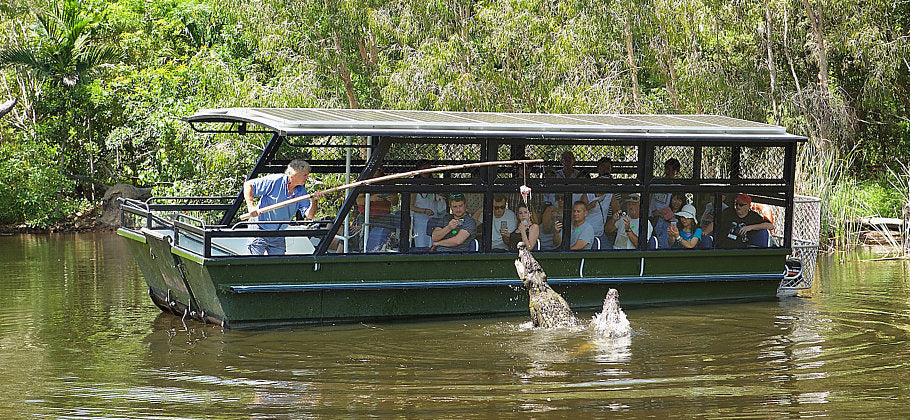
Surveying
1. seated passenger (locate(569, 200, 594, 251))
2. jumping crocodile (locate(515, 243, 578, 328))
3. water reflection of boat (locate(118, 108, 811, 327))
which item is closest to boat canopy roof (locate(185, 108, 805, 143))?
water reflection of boat (locate(118, 108, 811, 327))

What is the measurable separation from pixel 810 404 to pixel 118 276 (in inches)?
409

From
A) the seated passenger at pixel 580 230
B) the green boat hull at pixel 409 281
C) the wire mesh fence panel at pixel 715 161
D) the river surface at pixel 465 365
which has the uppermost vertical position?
the wire mesh fence panel at pixel 715 161

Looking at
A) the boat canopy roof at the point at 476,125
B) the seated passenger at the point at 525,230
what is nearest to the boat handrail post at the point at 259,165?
the boat canopy roof at the point at 476,125

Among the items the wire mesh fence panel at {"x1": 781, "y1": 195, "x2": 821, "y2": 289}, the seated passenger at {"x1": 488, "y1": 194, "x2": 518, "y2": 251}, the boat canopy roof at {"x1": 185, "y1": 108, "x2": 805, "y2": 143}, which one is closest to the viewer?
the boat canopy roof at {"x1": 185, "y1": 108, "x2": 805, "y2": 143}

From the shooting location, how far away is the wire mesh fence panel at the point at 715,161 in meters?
12.8

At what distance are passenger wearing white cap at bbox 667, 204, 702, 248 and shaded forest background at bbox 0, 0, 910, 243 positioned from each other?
7.14 m

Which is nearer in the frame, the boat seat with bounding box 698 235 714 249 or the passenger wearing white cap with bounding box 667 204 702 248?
the passenger wearing white cap with bounding box 667 204 702 248

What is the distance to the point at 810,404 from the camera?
23.9ft

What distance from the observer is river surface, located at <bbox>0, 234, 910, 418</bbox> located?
7199 mm

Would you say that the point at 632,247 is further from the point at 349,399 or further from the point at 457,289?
the point at 349,399

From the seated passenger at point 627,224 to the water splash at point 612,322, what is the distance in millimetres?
1223

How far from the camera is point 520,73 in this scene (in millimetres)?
19500

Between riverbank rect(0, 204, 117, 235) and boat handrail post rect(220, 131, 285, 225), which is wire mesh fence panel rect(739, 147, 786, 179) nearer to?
boat handrail post rect(220, 131, 285, 225)

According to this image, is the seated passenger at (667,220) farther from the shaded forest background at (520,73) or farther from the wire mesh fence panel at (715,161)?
the shaded forest background at (520,73)
